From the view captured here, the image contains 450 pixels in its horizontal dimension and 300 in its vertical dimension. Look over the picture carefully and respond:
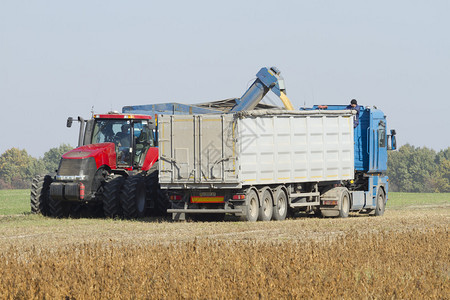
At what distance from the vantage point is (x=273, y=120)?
76.8ft

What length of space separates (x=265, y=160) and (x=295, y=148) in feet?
4.59

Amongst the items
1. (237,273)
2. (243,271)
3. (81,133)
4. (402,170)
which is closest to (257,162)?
(81,133)

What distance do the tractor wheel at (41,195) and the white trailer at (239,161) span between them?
4.07m

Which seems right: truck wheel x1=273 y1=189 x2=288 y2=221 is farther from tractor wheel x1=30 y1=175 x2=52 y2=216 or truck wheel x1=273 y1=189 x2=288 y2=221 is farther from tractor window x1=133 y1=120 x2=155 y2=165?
tractor wheel x1=30 y1=175 x2=52 y2=216

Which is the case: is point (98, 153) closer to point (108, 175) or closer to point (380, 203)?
point (108, 175)

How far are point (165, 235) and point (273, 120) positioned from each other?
6.40 meters

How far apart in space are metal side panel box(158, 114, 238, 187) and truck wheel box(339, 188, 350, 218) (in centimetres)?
544

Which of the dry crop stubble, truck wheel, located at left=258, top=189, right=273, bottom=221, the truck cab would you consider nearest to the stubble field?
the dry crop stubble

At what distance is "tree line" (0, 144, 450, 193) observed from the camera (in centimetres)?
13888

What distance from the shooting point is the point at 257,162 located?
22.8m

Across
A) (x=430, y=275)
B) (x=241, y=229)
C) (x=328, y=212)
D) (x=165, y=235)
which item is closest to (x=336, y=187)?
(x=328, y=212)

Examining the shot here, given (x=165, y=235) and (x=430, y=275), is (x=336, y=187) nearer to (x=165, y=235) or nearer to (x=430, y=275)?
(x=165, y=235)

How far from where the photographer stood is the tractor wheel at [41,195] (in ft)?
81.1

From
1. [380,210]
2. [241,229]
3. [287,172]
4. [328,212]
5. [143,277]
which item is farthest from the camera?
[380,210]
